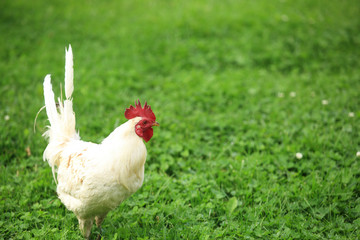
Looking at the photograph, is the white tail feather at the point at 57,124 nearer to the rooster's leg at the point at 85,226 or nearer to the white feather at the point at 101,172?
the white feather at the point at 101,172

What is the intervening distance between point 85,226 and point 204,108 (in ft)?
10.1

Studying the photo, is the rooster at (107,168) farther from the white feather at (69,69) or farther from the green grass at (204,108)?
the green grass at (204,108)

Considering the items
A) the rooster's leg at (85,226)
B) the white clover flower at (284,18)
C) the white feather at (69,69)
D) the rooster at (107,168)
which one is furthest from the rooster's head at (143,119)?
the white clover flower at (284,18)

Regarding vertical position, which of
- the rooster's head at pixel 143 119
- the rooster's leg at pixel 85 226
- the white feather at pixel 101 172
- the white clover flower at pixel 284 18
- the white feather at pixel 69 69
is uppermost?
the white feather at pixel 69 69

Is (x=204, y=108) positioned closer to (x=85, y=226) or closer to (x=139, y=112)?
(x=139, y=112)

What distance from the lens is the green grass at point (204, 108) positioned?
3127mm

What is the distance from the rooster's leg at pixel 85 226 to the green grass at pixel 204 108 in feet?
0.41

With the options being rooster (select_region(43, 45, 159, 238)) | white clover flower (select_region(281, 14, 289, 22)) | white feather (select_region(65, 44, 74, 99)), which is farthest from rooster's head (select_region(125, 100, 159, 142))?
white clover flower (select_region(281, 14, 289, 22))

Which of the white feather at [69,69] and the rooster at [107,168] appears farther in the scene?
the white feather at [69,69]

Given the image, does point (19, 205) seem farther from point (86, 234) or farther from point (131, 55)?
point (131, 55)

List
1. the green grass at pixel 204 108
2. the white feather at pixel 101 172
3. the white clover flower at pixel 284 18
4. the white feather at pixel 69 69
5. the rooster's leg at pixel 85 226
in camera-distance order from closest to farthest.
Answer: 1. the white feather at pixel 101 172
2. the white feather at pixel 69 69
3. the rooster's leg at pixel 85 226
4. the green grass at pixel 204 108
5. the white clover flower at pixel 284 18

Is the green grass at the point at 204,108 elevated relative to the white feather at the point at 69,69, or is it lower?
lower

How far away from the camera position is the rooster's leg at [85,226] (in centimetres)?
282

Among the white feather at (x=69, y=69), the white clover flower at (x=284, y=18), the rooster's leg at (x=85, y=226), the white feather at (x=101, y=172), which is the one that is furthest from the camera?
the white clover flower at (x=284, y=18)
